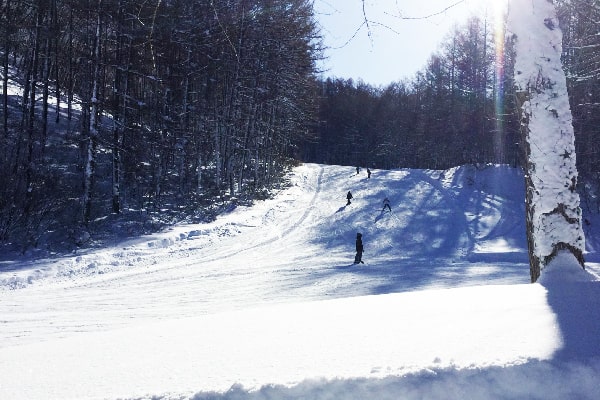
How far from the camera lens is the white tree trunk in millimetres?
5605

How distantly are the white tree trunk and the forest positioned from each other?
61 centimetres

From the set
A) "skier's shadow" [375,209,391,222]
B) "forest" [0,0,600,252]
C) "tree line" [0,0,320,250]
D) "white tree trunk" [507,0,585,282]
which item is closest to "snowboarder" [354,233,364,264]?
"forest" [0,0,600,252]

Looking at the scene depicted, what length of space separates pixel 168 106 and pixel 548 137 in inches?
956

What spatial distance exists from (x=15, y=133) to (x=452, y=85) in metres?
46.4

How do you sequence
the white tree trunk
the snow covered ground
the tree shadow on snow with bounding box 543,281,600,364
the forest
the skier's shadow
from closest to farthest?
the snow covered ground, the tree shadow on snow with bounding box 543,281,600,364, the white tree trunk, the forest, the skier's shadow

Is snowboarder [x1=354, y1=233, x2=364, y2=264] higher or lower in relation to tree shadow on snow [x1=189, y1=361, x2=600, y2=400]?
lower

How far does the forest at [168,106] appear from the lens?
681 inches

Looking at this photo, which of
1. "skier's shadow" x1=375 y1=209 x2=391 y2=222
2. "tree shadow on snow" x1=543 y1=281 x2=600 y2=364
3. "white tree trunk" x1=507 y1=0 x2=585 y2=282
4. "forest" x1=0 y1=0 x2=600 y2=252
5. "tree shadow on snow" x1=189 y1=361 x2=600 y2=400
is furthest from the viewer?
"skier's shadow" x1=375 y1=209 x2=391 y2=222

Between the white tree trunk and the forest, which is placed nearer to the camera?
the white tree trunk

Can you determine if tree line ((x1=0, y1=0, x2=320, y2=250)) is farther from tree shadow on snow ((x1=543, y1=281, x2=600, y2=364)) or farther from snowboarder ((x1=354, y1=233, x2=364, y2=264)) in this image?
tree shadow on snow ((x1=543, y1=281, x2=600, y2=364))

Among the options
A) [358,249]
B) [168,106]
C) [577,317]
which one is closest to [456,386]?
[577,317]

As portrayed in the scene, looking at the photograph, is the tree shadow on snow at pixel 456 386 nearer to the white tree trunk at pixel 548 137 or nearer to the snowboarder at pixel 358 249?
the white tree trunk at pixel 548 137

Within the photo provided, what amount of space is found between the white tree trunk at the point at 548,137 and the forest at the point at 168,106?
0.61 metres

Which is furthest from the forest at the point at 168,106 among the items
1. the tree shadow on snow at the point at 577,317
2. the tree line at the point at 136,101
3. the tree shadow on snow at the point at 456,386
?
the tree shadow on snow at the point at 456,386
